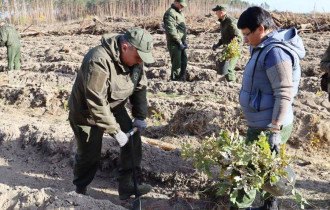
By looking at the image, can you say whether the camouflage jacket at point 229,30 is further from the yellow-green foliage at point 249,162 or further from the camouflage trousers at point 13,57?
the camouflage trousers at point 13,57

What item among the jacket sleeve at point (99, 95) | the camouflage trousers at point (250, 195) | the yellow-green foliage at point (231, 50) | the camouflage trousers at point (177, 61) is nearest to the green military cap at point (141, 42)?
the jacket sleeve at point (99, 95)

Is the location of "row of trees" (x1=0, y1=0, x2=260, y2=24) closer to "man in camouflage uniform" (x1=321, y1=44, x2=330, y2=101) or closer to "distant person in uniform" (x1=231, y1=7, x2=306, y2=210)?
"man in camouflage uniform" (x1=321, y1=44, x2=330, y2=101)

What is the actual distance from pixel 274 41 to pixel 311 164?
2698 mm

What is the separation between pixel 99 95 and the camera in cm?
307

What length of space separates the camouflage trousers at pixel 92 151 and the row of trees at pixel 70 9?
1061 inches

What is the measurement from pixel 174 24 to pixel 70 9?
112 feet

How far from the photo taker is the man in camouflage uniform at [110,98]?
306 centimetres

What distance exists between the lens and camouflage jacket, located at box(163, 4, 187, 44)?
7680mm

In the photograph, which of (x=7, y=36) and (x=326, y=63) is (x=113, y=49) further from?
(x=7, y=36)

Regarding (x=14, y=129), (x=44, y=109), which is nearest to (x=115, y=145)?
(x=14, y=129)

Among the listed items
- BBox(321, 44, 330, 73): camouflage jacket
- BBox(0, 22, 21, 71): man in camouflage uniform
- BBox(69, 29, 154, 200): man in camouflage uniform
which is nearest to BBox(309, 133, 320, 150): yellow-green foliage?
BBox(321, 44, 330, 73): camouflage jacket

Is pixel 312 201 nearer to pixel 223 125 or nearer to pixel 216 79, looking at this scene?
pixel 223 125

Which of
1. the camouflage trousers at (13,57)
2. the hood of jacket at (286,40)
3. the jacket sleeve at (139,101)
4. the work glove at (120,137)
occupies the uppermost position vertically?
the hood of jacket at (286,40)

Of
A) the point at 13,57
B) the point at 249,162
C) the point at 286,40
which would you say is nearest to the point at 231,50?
the point at 286,40
